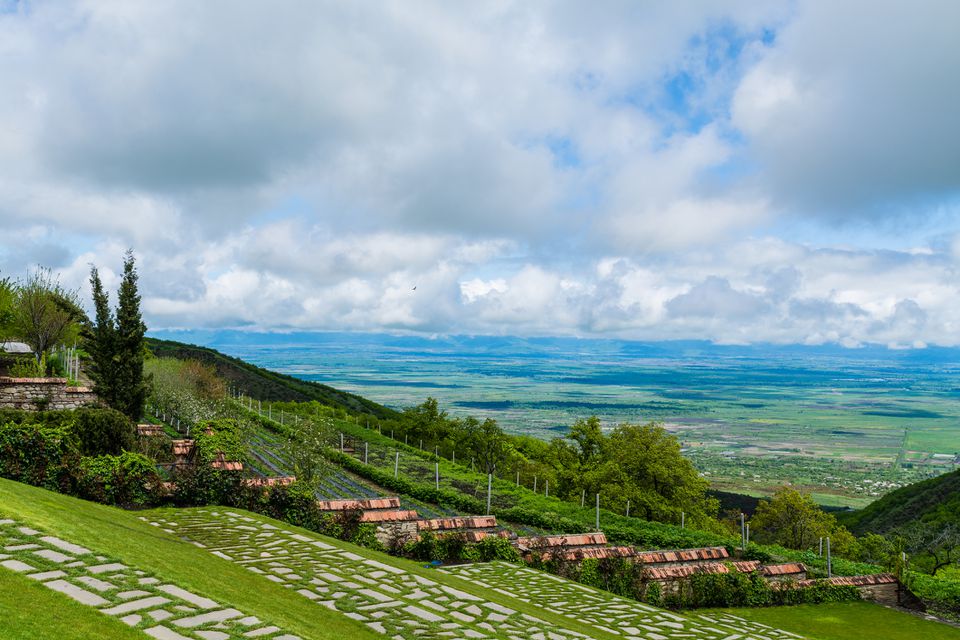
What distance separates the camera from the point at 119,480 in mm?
13180

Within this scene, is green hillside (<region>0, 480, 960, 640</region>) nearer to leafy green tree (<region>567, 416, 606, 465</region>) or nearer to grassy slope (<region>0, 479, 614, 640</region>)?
grassy slope (<region>0, 479, 614, 640</region>)

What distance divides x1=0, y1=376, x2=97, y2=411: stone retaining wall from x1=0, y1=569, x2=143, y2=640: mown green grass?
1602 cm

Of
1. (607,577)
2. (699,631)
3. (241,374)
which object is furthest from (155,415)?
(241,374)

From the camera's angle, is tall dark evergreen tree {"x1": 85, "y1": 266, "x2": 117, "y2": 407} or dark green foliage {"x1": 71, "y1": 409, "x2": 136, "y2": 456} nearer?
dark green foliage {"x1": 71, "y1": 409, "x2": 136, "y2": 456}

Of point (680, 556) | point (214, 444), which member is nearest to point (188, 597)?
point (214, 444)

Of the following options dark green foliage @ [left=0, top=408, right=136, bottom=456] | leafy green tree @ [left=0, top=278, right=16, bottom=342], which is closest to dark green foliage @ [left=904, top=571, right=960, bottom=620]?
dark green foliage @ [left=0, top=408, right=136, bottom=456]

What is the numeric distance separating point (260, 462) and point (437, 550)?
11.1 meters

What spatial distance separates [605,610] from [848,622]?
22.6 ft

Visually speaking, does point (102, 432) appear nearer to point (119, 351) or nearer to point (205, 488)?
point (205, 488)

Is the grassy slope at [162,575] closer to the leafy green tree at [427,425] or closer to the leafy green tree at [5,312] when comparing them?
the leafy green tree at [5,312]

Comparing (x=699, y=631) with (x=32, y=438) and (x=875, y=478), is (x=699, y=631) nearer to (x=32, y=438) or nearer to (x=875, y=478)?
(x=32, y=438)

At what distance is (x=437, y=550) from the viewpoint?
1344 centimetres

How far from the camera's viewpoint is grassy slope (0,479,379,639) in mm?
5498

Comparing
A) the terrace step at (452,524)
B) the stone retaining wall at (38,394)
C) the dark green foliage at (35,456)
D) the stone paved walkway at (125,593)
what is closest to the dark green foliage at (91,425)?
the dark green foliage at (35,456)
